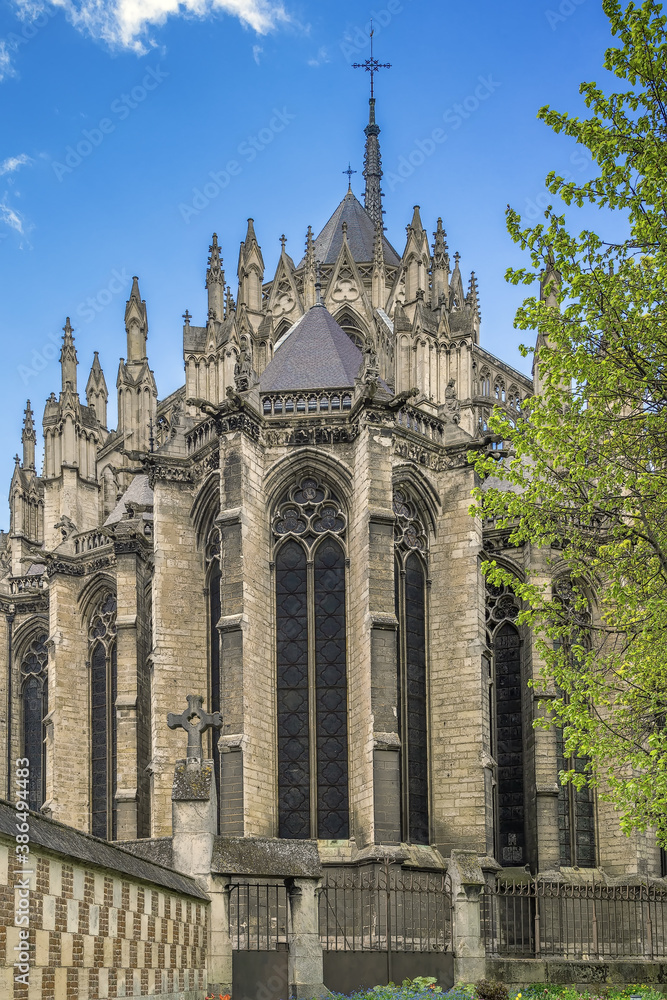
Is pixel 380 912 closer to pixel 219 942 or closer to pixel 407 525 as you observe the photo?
pixel 407 525

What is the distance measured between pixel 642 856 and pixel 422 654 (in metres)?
6.65

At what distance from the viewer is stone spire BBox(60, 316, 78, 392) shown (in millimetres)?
35000

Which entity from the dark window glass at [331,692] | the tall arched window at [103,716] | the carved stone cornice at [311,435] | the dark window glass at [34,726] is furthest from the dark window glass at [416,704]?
the dark window glass at [34,726]

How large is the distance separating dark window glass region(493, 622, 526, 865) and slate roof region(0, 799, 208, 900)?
1560 cm

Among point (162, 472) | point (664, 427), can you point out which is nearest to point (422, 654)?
point (162, 472)

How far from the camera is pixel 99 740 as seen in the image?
29.6m

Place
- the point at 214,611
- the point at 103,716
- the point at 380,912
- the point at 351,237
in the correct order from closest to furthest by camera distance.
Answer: the point at 380,912 → the point at 214,611 → the point at 103,716 → the point at 351,237

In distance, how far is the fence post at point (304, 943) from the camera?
12633 millimetres

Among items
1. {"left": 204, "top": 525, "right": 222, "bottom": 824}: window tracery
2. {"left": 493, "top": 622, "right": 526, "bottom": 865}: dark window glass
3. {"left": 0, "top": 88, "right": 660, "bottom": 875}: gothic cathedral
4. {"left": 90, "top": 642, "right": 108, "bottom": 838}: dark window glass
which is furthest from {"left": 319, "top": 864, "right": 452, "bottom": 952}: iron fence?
{"left": 90, "top": 642, "right": 108, "bottom": 838}: dark window glass

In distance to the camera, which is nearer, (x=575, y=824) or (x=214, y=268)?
(x=575, y=824)

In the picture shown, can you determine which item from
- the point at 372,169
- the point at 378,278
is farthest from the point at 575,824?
the point at 372,169

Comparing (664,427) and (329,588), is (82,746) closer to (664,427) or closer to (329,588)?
(329,588)

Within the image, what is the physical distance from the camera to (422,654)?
2427cm

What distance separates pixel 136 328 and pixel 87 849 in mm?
27521
